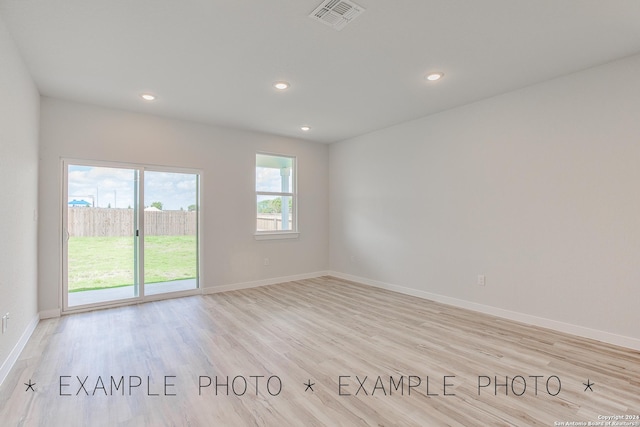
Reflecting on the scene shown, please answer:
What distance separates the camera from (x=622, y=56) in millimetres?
2793

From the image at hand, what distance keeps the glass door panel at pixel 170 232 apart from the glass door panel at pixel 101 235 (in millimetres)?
174

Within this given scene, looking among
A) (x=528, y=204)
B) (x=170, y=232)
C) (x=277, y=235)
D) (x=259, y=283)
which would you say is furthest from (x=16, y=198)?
(x=528, y=204)

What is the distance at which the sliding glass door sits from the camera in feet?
12.9

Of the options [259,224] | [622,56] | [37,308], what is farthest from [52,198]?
[622,56]

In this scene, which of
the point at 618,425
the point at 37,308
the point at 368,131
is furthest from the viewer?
the point at 368,131

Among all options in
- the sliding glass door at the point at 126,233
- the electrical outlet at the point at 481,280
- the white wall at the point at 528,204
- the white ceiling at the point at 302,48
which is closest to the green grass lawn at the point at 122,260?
the sliding glass door at the point at 126,233

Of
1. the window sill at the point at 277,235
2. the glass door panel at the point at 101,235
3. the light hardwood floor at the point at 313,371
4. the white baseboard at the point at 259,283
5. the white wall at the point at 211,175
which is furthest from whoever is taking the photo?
the window sill at the point at 277,235

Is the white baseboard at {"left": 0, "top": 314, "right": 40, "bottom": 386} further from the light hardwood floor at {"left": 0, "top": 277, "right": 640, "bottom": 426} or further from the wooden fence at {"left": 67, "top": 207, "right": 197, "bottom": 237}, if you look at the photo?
the wooden fence at {"left": 67, "top": 207, "right": 197, "bottom": 237}

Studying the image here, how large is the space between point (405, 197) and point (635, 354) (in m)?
2.95

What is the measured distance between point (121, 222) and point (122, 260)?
53 cm

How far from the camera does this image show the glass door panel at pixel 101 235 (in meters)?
3.92

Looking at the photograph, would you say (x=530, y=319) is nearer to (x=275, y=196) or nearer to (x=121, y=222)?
(x=275, y=196)

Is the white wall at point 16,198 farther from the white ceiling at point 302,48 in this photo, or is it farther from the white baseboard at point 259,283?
the white baseboard at point 259,283

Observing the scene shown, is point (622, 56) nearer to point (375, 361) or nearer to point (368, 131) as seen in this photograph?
point (368, 131)
